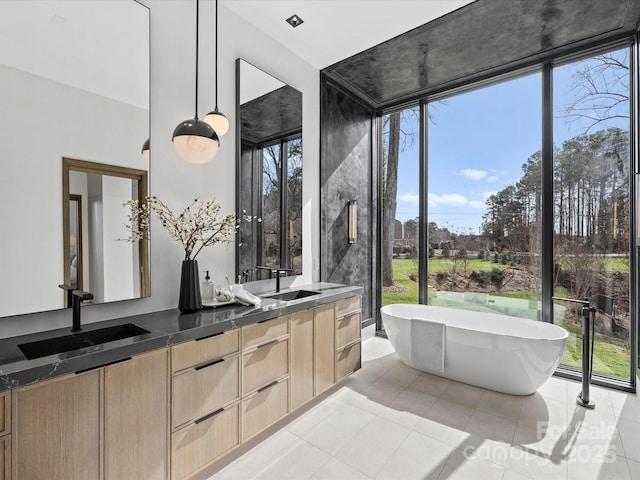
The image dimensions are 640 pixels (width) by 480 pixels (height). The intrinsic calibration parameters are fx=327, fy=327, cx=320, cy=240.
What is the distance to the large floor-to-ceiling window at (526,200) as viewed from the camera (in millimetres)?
2994

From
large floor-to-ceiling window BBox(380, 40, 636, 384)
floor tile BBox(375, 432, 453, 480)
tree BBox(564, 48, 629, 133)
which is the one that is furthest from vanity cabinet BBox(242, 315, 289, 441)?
tree BBox(564, 48, 629, 133)

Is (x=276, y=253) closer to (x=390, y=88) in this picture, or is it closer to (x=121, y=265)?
(x=121, y=265)

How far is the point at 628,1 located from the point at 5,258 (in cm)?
443

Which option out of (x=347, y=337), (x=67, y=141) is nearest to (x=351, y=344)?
(x=347, y=337)

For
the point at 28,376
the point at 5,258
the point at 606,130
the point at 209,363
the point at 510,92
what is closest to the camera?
the point at 28,376

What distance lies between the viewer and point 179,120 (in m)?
2.29

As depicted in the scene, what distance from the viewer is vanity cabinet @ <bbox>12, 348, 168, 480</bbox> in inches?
48.0

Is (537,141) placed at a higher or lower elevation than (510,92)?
lower

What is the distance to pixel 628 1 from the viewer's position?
251 centimetres

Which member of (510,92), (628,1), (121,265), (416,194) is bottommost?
(121,265)

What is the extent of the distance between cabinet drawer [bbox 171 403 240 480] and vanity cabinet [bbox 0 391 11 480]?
644 mm

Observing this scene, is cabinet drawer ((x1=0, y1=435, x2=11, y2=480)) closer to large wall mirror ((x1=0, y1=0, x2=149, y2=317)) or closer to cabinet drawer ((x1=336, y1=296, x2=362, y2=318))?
large wall mirror ((x1=0, y1=0, x2=149, y2=317))

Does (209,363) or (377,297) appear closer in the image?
(209,363)

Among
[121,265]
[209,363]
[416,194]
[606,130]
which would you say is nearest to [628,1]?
[606,130]
